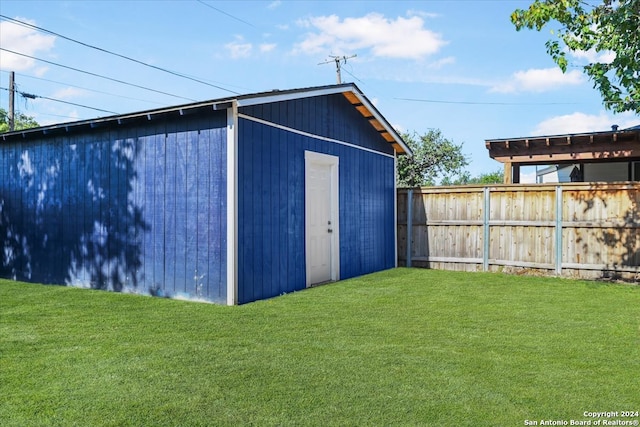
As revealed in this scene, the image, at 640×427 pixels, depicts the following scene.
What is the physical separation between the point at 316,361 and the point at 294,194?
3988 millimetres

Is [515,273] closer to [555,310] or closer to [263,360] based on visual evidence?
[555,310]

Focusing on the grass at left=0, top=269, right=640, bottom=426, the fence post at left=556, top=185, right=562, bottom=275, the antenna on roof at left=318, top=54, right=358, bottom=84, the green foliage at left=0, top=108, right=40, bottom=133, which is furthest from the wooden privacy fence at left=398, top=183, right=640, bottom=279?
the green foliage at left=0, top=108, right=40, bottom=133

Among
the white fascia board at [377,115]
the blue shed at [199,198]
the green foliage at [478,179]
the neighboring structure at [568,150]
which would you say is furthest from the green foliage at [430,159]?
the blue shed at [199,198]

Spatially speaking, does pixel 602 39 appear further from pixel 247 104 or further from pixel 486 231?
pixel 247 104

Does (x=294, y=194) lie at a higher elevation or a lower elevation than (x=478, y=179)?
lower

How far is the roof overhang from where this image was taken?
9.77m

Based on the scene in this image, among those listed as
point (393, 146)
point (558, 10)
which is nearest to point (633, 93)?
point (558, 10)

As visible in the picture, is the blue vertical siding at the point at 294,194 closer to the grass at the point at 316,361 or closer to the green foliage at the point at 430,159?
the grass at the point at 316,361

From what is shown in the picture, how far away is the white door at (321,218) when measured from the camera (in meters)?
7.69

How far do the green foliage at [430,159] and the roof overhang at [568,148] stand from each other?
11.3m

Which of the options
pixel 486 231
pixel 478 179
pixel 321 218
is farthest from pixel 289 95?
pixel 478 179

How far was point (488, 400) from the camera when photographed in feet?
9.39

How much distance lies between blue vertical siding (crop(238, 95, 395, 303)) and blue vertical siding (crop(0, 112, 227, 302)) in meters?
0.41

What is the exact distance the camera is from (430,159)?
22.6m
